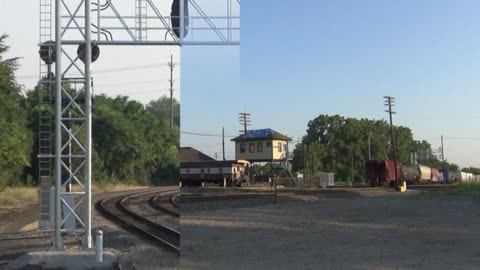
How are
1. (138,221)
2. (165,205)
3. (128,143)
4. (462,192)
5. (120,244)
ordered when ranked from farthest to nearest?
(462,192) → (138,221) → (120,244) → (165,205) → (128,143)

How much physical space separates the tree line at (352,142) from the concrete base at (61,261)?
52239 millimetres

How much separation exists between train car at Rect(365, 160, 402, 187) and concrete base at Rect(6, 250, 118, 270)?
4827 centimetres

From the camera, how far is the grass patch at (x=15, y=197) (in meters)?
11.7

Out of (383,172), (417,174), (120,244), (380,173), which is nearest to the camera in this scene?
(120,244)

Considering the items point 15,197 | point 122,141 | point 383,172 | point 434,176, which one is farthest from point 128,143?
point 434,176

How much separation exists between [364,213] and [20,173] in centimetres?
1572

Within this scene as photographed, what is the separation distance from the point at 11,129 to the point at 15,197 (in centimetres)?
169

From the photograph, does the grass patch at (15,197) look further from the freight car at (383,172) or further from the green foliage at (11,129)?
the freight car at (383,172)

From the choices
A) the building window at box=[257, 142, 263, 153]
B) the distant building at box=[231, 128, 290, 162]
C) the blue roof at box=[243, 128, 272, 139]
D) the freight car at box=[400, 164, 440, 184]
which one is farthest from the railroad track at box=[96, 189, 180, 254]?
the freight car at box=[400, 164, 440, 184]

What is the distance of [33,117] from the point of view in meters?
11.5

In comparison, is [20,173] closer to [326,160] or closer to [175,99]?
[175,99]

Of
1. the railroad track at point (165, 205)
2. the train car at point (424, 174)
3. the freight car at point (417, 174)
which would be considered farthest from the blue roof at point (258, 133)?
the train car at point (424, 174)

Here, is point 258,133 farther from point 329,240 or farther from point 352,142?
point 352,142

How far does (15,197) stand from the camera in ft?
39.5
